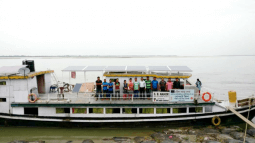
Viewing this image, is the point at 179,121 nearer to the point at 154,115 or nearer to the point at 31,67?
the point at 154,115

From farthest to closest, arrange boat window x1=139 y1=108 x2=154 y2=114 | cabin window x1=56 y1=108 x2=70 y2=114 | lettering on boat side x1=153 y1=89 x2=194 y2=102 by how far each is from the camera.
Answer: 1. cabin window x1=56 y1=108 x2=70 y2=114
2. boat window x1=139 y1=108 x2=154 y2=114
3. lettering on boat side x1=153 y1=89 x2=194 y2=102

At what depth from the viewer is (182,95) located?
42.8 ft

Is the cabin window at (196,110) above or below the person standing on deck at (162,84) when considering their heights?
below

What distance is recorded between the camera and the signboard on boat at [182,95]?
13.0m

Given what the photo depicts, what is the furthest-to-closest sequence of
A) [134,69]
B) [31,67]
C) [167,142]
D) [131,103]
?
[31,67]
[134,69]
[131,103]
[167,142]

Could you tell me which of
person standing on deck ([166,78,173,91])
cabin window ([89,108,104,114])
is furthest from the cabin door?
person standing on deck ([166,78,173,91])

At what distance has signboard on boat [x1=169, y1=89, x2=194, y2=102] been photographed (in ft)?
42.6

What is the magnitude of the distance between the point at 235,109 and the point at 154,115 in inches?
227

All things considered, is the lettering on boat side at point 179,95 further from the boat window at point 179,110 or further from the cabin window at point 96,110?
the cabin window at point 96,110

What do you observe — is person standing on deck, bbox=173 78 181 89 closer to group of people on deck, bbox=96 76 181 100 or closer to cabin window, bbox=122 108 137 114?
group of people on deck, bbox=96 76 181 100

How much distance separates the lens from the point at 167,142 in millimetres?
11680

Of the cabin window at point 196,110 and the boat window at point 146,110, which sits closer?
the boat window at point 146,110

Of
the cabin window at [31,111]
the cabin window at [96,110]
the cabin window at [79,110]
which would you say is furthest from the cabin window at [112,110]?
the cabin window at [31,111]

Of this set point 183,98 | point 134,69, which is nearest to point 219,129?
point 183,98
